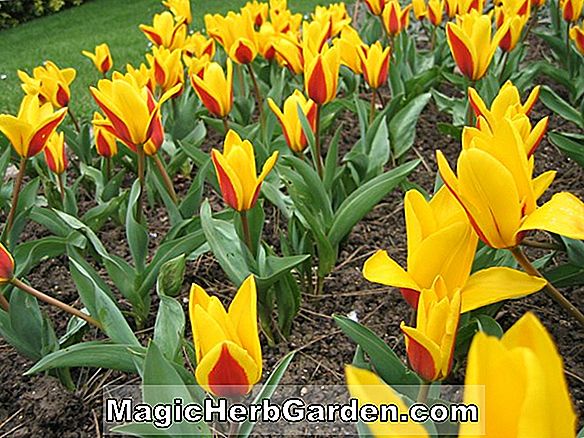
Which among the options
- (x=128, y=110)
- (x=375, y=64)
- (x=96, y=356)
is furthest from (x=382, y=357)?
(x=375, y=64)

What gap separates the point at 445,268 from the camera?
0.85 m

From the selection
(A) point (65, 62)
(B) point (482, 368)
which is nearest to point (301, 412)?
(B) point (482, 368)

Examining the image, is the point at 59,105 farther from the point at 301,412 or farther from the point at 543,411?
the point at 543,411

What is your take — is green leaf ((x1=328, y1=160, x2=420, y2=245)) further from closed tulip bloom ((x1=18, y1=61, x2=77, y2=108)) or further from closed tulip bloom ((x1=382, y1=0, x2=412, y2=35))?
closed tulip bloom ((x1=382, y1=0, x2=412, y2=35))

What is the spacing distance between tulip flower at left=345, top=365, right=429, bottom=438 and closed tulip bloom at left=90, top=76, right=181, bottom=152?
1.10 metres

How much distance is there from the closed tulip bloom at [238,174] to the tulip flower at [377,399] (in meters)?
0.75

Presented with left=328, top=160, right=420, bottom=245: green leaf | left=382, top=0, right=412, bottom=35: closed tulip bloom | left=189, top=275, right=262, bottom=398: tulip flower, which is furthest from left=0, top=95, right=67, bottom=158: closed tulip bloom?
left=382, top=0, right=412, bottom=35: closed tulip bloom

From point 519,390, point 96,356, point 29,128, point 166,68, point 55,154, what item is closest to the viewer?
point 519,390

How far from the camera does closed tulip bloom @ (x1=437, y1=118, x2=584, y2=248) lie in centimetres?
80

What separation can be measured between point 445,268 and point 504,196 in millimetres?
113

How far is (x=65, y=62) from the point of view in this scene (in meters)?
6.39

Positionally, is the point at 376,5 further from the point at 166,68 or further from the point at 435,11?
the point at 166,68

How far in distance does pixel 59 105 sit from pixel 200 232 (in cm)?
94

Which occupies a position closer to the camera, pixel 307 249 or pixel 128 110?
pixel 128 110
